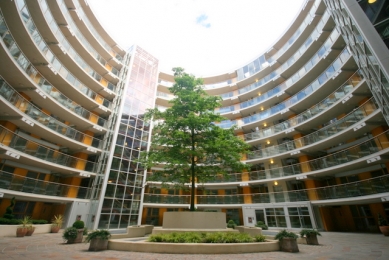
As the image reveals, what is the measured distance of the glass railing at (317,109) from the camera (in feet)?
56.9

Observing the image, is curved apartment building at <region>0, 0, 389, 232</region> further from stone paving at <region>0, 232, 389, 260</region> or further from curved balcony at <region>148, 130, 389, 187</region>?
stone paving at <region>0, 232, 389, 260</region>

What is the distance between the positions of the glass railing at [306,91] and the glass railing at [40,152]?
878 inches

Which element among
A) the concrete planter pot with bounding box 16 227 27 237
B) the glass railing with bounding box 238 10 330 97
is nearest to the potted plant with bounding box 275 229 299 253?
the concrete planter pot with bounding box 16 227 27 237

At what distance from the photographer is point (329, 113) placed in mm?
19969

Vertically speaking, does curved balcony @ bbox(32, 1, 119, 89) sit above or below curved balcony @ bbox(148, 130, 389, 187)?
above

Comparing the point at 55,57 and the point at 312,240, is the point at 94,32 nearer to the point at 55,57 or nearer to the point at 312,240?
the point at 55,57

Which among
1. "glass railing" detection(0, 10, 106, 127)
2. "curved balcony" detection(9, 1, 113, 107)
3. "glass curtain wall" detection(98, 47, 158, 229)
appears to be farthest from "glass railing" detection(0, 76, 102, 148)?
"curved balcony" detection(9, 1, 113, 107)

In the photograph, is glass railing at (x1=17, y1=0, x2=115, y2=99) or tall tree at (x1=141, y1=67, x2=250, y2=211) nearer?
tall tree at (x1=141, y1=67, x2=250, y2=211)

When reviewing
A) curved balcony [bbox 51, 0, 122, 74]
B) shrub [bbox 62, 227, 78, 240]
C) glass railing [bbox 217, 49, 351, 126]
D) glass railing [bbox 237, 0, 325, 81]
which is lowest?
shrub [bbox 62, 227, 78, 240]

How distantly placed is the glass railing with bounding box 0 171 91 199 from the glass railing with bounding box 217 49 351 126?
23.4 metres

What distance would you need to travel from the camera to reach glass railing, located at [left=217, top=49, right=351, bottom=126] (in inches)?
729

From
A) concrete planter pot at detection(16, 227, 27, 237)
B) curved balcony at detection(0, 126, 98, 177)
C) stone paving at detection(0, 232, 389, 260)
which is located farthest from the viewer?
curved balcony at detection(0, 126, 98, 177)

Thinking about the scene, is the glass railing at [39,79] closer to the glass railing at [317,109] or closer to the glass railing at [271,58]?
the glass railing at [317,109]

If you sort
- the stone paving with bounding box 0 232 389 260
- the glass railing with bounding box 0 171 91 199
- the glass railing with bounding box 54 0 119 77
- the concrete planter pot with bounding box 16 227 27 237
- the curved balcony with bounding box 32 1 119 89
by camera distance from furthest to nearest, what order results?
the glass railing with bounding box 54 0 119 77, the curved balcony with bounding box 32 1 119 89, the glass railing with bounding box 0 171 91 199, the concrete planter pot with bounding box 16 227 27 237, the stone paving with bounding box 0 232 389 260
